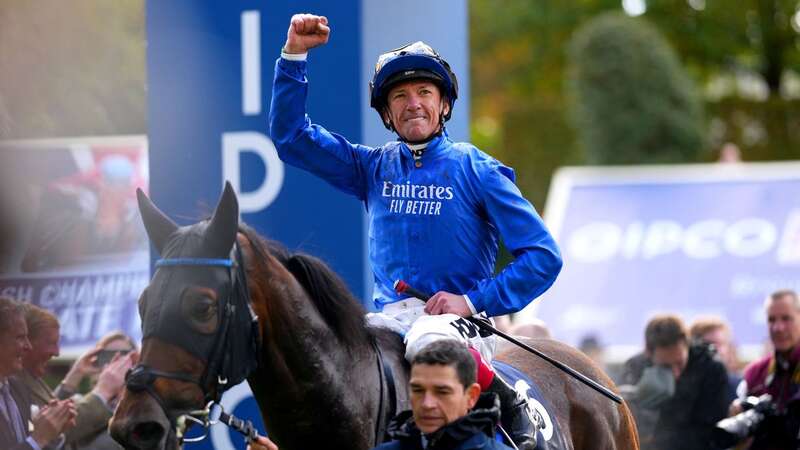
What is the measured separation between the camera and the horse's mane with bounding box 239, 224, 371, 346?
4324 mm

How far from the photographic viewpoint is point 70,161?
27.0ft

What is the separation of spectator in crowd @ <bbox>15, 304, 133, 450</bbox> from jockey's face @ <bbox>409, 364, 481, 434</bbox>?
2481 millimetres

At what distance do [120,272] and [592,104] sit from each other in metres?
15.5

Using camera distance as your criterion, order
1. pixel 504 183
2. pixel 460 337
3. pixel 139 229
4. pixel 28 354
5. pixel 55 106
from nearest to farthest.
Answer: pixel 460 337
pixel 504 183
pixel 28 354
pixel 139 229
pixel 55 106

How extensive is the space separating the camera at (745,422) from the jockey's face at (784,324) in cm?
39

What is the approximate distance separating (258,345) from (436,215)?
2.63 feet

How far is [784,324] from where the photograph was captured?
26.9 feet

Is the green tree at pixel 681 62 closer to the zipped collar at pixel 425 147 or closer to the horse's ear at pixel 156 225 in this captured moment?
the zipped collar at pixel 425 147

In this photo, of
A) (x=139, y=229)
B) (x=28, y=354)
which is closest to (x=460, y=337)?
(x=28, y=354)

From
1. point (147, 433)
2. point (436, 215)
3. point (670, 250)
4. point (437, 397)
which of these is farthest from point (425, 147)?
point (670, 250)

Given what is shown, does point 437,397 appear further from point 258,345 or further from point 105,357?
point 105,357

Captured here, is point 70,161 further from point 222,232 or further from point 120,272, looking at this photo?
point 222,232

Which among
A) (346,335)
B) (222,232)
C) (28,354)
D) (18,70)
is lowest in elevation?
(28,354)

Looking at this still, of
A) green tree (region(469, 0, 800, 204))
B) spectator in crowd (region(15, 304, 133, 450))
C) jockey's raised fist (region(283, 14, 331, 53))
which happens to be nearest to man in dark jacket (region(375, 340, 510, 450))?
jockey's raised fist (region(283, 14, 331, 53))
